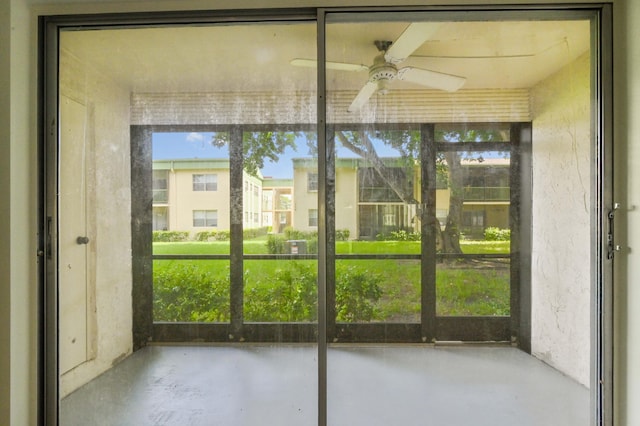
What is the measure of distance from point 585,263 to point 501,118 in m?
0.98

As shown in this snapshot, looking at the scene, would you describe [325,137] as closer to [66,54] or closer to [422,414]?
[66,54]

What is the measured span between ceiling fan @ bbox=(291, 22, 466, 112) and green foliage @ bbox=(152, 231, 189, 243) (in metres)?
1.33

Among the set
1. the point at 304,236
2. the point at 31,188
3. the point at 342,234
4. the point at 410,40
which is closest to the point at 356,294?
the point at 342,234

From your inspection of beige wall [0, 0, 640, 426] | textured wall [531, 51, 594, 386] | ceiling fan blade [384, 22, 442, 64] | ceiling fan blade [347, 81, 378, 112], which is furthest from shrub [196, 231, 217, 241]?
textured wall [531, 51, 594, 386]

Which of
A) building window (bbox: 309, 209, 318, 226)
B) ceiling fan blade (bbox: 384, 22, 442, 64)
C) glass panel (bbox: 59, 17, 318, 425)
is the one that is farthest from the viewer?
building window (bbox: 309, 209, 318, 226)

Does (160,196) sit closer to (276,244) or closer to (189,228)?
(189,228)

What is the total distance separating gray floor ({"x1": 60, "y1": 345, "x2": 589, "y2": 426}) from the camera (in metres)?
1.68

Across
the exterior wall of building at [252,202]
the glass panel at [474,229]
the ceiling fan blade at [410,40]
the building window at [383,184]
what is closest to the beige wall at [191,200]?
the exterior wall of building at [252,202]

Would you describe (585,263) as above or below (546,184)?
below

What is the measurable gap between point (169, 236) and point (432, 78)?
198 cm

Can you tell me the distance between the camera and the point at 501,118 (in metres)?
1.90

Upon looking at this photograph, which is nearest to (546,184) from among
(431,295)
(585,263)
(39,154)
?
(585,263)

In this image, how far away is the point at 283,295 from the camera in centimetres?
196

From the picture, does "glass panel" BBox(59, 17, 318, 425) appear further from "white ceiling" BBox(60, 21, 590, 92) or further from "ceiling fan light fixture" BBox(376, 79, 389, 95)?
"ceiling fan light fixture" BBox(376, 79, 389, 95)
